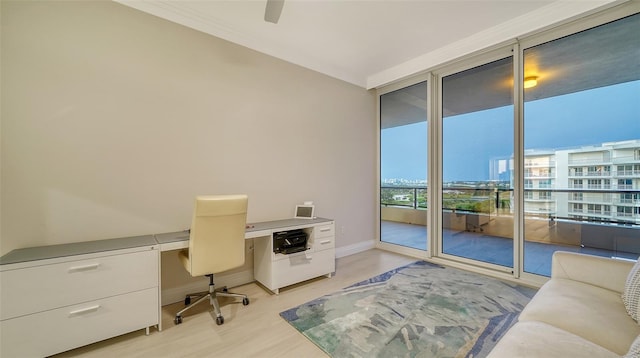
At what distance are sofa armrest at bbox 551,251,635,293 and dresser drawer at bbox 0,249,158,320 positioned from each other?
3.16 metres

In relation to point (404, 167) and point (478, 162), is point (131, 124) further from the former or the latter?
point (478, 162)

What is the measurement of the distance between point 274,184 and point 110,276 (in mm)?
1837

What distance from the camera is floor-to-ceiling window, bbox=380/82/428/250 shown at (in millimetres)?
3957

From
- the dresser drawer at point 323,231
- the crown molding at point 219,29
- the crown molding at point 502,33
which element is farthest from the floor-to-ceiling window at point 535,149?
the crown molding at point 219,29

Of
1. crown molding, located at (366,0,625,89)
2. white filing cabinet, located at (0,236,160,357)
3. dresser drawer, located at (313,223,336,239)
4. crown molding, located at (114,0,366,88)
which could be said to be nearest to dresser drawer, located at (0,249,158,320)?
white filing cabinet, located at (0,236,160,357)

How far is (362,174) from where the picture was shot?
4363 millimetres

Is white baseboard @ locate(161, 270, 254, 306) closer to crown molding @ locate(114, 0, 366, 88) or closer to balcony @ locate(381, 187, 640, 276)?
balcony @ locate(381, 187, 640, 276)

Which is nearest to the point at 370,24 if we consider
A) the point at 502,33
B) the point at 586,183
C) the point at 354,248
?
the point at 502,33

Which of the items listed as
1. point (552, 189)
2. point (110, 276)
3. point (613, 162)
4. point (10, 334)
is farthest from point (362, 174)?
point (10, 334)

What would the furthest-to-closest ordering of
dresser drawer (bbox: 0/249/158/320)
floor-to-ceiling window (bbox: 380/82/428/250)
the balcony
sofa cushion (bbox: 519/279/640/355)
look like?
floor-to-ceiling window (bbox: 380/82/428/250)
the balcony
dresser drawer (bbox: 0/249/158/320)
sofa cushion (bbox: 519/279/640/355)

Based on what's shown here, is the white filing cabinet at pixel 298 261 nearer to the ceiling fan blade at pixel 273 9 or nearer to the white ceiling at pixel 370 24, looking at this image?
the ceiling fan blade at pixel 273 9

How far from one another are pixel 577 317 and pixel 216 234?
247 cm

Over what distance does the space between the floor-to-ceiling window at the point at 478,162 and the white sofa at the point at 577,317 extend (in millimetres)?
1443

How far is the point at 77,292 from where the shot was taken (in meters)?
1.73
